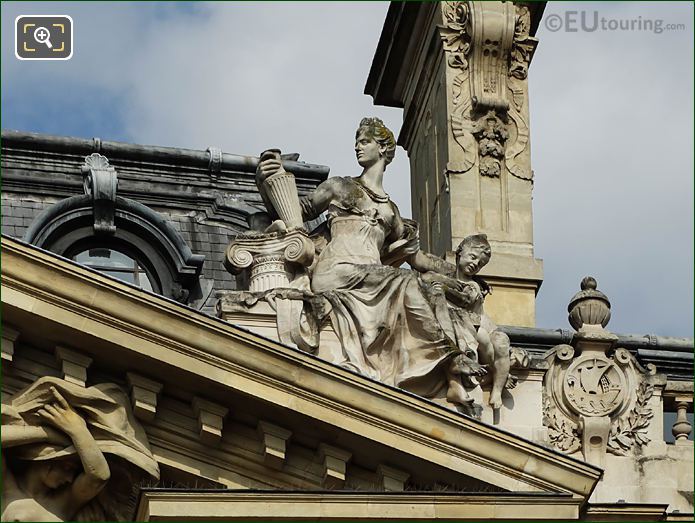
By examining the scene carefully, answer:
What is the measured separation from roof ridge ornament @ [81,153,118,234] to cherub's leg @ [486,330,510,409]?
5.48 m

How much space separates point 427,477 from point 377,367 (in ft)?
4.76

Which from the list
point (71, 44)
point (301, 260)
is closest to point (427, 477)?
point (301, 260)

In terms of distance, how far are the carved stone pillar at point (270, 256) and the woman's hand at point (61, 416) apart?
2.69 meters

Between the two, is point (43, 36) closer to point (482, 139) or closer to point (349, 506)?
point (482, 139)

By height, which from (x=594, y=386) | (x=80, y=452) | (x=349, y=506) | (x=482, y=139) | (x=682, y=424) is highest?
(x=482, y=139)

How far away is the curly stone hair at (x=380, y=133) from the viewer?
31.5 meters

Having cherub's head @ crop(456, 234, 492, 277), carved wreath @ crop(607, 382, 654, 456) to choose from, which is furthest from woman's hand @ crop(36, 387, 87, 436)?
carved wreath @ crop(607, 382, 654, 456)

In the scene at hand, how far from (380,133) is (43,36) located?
3.99 metres

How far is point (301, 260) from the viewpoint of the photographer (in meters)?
30.2

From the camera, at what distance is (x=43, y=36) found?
33219 mm

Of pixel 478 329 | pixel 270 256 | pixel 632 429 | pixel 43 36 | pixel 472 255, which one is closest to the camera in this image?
pixel 270 256

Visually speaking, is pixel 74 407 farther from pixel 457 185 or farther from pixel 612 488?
pixel 457 185

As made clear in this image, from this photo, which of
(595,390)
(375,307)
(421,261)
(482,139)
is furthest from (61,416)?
(482,139)

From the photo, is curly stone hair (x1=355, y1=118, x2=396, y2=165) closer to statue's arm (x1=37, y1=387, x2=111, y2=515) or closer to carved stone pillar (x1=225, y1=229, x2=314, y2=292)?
carved stone pillar (x1=225, y1=229, x2=314, y2=292)
